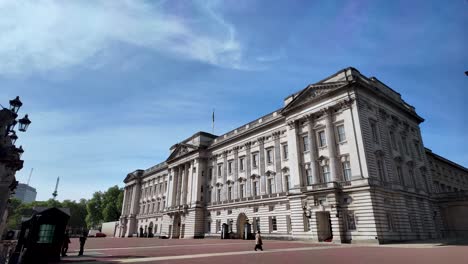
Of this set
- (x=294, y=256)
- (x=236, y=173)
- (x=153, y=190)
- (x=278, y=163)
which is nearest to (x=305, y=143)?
(x=278, y=163)

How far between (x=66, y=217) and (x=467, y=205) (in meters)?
47.7

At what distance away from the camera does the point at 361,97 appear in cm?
3378

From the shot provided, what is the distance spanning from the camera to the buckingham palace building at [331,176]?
101 ft

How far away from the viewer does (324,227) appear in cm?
3272

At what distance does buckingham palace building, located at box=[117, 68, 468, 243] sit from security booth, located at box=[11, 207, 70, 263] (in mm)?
26394

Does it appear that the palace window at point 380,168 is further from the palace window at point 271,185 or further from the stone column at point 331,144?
the palace window at point 271,185

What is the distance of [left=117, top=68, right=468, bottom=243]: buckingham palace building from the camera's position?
30766 millimetres

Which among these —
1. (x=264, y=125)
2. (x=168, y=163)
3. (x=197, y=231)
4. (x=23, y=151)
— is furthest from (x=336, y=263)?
(x=168, y=163)

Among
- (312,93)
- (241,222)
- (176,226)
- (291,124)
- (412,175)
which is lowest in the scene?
(176,226)

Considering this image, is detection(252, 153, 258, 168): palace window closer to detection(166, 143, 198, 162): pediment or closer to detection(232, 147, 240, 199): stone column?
detection(232, 147, 240, 199): stone column

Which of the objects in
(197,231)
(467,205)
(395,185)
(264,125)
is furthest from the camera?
(197,231)

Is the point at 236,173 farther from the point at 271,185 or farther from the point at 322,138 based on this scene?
the point at 322,138

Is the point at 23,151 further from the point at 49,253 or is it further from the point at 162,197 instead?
the point at 162,197

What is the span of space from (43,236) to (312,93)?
110 feet
